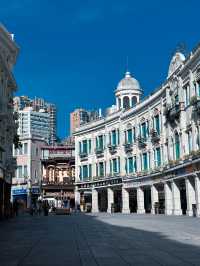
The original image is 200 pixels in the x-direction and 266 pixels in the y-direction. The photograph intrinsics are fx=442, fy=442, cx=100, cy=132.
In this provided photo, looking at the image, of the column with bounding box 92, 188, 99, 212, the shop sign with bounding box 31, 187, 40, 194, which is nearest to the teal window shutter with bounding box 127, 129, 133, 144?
the column with bounding box 92, 188, 99, 212

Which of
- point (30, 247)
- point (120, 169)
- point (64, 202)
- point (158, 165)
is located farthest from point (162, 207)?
point (30, 247)

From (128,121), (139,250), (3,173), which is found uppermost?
(128,121)

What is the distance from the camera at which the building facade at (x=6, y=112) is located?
1540 inches

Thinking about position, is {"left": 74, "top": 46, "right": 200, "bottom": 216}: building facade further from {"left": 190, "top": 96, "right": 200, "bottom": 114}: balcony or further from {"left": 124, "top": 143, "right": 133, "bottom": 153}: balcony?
{"left": 124, "top": 143, "right": 133, "bottom": 153}: balcony

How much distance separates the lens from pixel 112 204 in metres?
65.6

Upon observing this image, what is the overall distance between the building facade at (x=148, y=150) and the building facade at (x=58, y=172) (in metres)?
11.1

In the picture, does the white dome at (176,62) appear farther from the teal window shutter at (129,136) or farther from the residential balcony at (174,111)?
the teal window shutter at (129,136)

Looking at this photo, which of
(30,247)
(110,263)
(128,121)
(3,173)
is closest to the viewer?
(110,263)

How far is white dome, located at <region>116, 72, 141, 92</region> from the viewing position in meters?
72.8

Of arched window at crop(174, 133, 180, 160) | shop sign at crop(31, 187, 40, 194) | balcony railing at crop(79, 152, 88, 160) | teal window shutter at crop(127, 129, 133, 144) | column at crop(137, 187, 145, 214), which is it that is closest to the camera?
arched window at crop(174, 133, 180, 160)

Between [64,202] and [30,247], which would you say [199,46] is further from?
[64,202]

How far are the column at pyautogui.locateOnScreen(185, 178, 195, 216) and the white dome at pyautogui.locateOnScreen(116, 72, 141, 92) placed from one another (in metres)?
30.2

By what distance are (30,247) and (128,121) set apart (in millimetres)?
49058

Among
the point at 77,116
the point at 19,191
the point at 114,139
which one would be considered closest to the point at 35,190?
the point at 19,191
